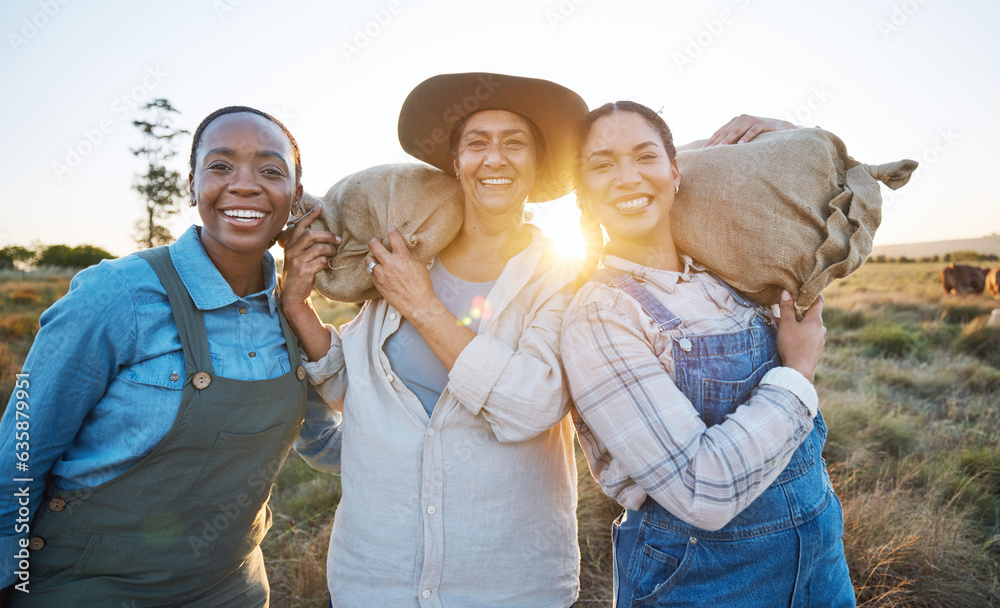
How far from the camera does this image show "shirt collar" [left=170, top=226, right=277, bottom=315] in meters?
1.85

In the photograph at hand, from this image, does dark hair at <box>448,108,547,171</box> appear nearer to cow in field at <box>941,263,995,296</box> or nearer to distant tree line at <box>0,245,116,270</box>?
cow in field at <box>941,263,995,296</box>

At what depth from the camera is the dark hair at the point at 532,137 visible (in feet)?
7.82

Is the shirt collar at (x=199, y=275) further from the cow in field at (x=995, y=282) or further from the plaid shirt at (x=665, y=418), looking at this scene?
the cow in field at (x=995, y=282)

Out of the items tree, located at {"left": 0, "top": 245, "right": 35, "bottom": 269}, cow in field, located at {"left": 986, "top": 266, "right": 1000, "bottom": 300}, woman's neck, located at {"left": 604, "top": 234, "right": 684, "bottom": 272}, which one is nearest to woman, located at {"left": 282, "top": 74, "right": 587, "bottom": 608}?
woman's neck, located at {"left": 604, "top": 234, "right": 684, "bottom": 272}

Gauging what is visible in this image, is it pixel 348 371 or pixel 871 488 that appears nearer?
pixel 348 371

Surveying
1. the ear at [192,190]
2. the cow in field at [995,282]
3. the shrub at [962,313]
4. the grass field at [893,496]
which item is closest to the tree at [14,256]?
the grass field at [893,496]

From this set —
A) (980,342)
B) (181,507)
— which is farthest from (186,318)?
(980,342)

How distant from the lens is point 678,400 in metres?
1.61

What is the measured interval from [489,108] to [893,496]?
12.9 ft

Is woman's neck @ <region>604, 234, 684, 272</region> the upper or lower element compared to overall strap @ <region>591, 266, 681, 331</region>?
upper

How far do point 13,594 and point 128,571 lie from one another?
33cm

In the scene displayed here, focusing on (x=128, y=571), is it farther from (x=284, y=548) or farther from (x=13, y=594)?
(x=284, y=548)

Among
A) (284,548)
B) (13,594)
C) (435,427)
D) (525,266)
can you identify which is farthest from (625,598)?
(284,548)

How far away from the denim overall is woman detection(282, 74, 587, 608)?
0.37m
